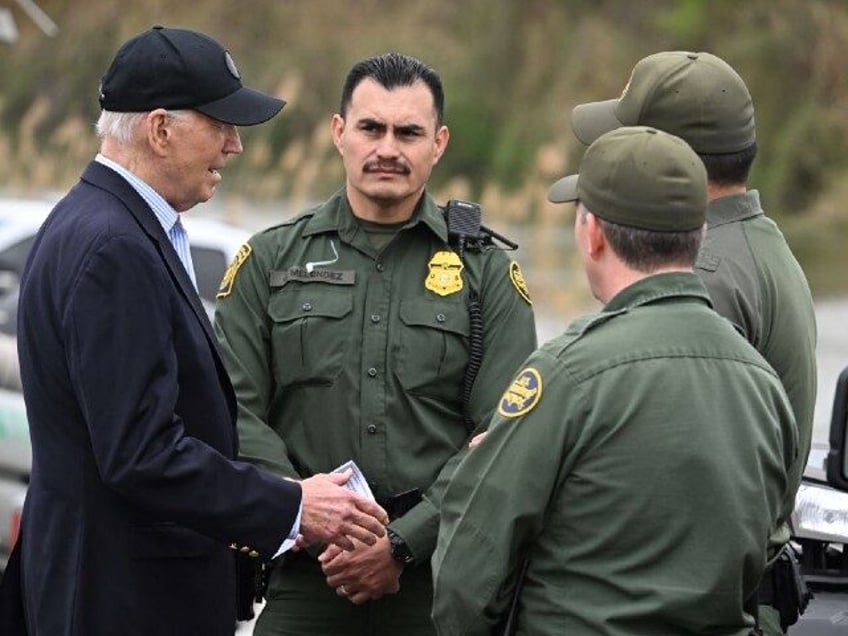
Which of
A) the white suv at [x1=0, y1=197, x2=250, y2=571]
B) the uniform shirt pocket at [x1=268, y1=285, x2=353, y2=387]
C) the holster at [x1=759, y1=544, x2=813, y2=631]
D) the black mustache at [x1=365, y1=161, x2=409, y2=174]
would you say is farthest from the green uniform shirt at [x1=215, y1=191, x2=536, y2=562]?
the white suv at [x1=0, y1=197, x2=250, y2=571]

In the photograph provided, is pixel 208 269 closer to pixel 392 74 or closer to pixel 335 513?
pixel 392 74

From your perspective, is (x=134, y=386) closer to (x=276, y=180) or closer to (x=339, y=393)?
(x=339, y=393)

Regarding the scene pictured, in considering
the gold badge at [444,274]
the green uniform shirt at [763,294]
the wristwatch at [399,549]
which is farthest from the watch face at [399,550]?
the green uniform shirt at [763,294]

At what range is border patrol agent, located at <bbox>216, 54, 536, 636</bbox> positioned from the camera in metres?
4.20

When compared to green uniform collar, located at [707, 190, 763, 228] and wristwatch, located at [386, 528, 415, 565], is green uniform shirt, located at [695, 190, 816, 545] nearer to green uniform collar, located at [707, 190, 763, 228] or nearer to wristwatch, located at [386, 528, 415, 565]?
green uniform collar, located at [707, 190, 763, 228]

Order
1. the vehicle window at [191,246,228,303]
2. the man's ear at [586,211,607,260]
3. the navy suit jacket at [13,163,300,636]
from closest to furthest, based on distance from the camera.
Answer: the man's ear at [586,211,607,260], the navy suit jacket at [13,163,300,636], the vehicle window at [191,246,228,303]

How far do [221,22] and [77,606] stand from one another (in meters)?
22.3

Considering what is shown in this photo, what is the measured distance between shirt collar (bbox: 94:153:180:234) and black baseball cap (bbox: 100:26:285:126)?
11 cm

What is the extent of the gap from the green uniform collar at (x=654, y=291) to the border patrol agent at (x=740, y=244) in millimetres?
510

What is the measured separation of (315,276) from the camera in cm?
429

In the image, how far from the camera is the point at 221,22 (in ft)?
82.8

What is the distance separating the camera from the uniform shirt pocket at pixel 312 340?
13.9 ft

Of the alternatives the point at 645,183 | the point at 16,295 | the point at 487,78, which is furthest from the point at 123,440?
the point at 487,78

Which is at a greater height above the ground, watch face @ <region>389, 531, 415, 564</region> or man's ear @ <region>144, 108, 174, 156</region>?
man's ear @ <region>144, 108, 174, 156</region>
